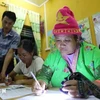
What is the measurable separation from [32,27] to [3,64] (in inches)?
Answer: 66.9

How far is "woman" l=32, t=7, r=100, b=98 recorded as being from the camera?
2.77ft

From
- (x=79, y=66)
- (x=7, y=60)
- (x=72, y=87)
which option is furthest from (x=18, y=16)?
(x=72, y=87)

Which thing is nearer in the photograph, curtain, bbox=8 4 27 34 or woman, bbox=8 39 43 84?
woman, bbox=8 39 43 84

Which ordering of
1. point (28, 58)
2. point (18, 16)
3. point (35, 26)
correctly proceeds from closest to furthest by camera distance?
point (28, 58)
point (18, 16)
point (35, 26)

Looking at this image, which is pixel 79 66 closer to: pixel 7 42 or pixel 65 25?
pixel 65 25

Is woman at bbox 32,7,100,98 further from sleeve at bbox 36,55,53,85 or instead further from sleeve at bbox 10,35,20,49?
sleeve at bbox 10,35,20,49

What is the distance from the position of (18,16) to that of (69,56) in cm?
233

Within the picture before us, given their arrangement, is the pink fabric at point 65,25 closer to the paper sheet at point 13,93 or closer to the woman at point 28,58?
the paper sheet at point 13,93

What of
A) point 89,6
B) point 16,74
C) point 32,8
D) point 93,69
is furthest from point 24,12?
point 93,69

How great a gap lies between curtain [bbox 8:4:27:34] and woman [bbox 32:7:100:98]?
83.0 inches

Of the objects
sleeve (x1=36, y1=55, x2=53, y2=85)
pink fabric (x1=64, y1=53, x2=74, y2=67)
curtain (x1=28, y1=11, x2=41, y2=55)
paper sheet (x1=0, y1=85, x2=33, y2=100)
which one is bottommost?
paper sheet (x1=0, y1=85, x2=33, y2=100)

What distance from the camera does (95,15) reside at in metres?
2.28

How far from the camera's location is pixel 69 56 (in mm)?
932

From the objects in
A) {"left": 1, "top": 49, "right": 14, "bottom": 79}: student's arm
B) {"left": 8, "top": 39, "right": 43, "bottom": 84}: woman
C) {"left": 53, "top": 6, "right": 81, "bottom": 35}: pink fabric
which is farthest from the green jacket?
{"left": 1, "top": 49, "right": 14, "bottom": 79}: student's arm
